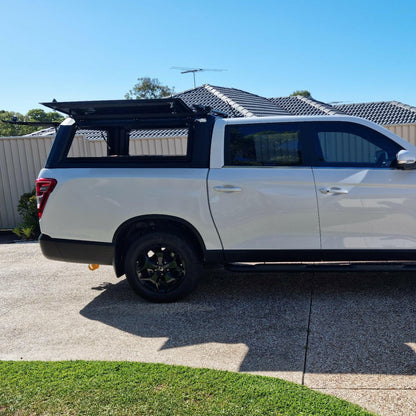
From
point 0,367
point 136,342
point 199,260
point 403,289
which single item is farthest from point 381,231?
point 0,367

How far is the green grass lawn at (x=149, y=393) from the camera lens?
10.2 ft

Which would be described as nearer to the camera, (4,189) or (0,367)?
(0,367)

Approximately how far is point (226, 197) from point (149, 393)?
7.36ft

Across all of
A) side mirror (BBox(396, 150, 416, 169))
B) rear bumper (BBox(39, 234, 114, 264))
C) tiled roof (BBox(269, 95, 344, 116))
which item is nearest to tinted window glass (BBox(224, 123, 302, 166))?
side mirror (BBox(396, 150, 416, 169))

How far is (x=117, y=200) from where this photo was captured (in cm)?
511

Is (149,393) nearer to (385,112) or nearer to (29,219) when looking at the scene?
(29,219)

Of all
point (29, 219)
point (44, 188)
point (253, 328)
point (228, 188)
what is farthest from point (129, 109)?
point (29, 219)

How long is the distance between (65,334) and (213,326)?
141cm

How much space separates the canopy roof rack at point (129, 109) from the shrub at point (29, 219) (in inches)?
217

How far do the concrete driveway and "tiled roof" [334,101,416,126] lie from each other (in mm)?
16936

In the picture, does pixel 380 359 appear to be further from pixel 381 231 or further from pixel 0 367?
pixel 0 367

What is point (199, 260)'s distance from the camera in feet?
17.1

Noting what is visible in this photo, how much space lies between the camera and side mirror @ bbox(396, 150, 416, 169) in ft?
15.2

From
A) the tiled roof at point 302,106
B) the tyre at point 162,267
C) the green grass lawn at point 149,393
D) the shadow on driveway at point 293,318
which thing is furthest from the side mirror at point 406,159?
the tiled roof at point 302,106
